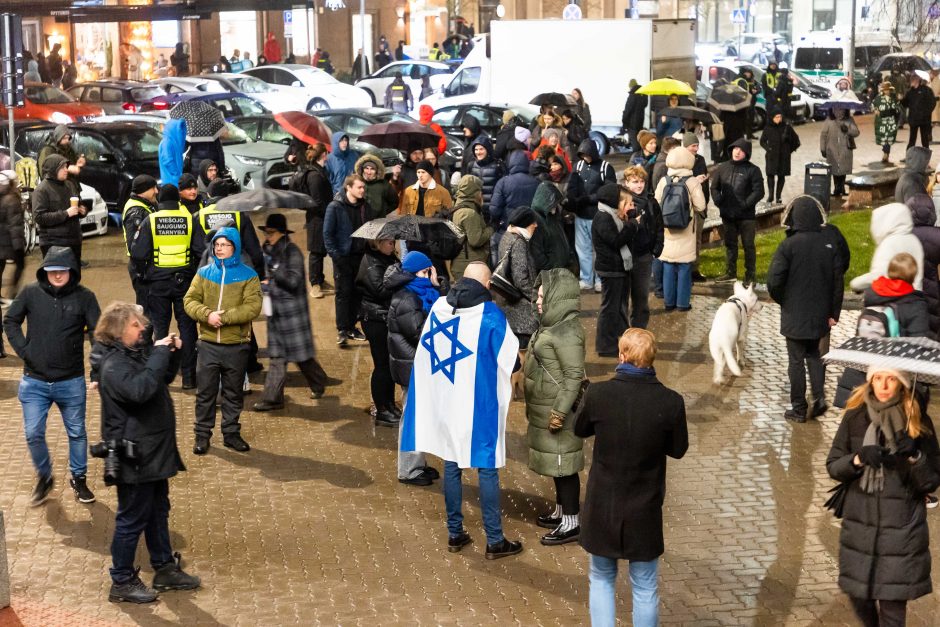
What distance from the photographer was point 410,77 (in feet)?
132

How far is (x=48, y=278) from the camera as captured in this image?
31.1 feet

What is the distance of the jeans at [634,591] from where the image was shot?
7.08 m

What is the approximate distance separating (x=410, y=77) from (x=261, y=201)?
2912 cm

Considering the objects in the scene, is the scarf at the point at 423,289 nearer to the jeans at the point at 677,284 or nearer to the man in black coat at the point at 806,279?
the man in black coat at the point at 806,279

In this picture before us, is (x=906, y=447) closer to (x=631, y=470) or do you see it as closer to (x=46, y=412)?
(x=631, y=470)

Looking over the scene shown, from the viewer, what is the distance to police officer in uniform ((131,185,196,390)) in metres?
12.0

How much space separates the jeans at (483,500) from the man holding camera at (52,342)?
104 inches

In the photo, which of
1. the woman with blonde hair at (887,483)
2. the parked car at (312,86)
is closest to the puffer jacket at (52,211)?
the woman with blonde hair at (887,483)

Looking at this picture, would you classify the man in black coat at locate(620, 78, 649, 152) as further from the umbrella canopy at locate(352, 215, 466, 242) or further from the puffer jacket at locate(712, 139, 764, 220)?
the umbrella canopy at locate(352, 215, 466, 242)

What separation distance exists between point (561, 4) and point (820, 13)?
1898 centimetres

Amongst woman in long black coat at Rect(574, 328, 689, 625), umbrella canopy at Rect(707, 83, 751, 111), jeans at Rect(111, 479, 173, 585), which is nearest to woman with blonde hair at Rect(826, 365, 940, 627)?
woman in long black coat at Rect(574, 328, 689, 625)

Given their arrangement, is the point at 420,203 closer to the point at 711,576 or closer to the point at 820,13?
the point at 711,576

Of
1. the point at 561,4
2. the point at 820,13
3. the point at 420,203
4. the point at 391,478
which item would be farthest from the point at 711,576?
the point at 820,13

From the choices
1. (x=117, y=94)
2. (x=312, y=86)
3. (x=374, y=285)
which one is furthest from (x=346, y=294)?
(x=312, y=86)
